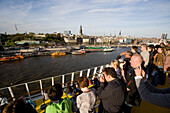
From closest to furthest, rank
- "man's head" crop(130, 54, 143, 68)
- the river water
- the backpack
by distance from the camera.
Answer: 1. the backpack
2. "man's head" crop(130, 54, 143, 68)
3. the river water

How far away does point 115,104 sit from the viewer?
1.53 meters

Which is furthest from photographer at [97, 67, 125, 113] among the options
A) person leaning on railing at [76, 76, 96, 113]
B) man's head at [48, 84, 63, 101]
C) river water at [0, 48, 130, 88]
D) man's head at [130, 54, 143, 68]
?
river water at [0, 48, 130, 88]

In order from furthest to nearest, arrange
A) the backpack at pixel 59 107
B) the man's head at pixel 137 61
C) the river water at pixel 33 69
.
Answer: the river water at pixel 33 69 → the man's head at pixel 137 61 → the backpack at pixel 59 107

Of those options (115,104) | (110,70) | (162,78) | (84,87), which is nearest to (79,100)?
(84,87)

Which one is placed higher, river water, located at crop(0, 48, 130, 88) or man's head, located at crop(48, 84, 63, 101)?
man's head, located at crop(48, 84, 63, 101)

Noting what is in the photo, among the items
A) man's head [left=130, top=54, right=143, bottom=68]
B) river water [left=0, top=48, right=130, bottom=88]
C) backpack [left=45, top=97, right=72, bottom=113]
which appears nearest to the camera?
backpack [left=45, top=97, right=72, bottom=113]

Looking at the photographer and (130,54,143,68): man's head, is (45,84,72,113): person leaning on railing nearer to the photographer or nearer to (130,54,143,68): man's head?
the photographer

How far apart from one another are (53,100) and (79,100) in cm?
49

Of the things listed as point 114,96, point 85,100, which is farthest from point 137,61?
point 85,100

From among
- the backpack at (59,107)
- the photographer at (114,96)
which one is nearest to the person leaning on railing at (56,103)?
the backpack at (59,107)

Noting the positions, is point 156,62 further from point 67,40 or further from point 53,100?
point 67,40

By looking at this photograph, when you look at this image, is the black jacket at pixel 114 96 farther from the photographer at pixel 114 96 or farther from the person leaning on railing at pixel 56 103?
the person leaning on railing at pixel 56 103

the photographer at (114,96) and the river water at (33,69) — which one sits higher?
the photographer at (114,96)

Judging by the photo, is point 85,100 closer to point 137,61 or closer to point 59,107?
point 59,107
